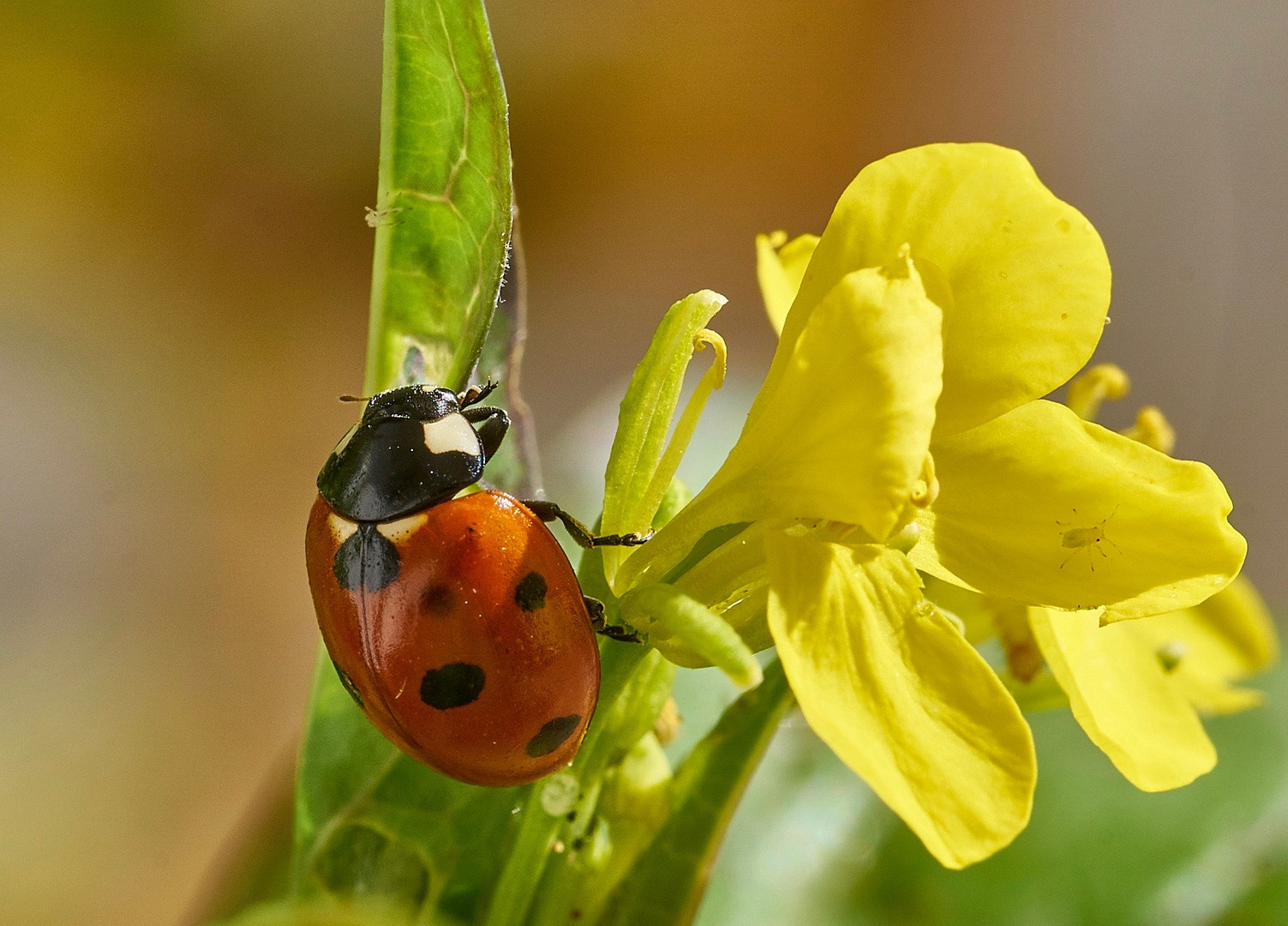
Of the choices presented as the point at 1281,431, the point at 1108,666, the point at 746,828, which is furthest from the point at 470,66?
the point at 1281,431

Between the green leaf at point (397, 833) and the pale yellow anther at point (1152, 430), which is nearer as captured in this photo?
the green leaf at point (397, 833)

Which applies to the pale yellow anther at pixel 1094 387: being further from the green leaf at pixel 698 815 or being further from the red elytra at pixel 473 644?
the red elytra at pixel 473 644

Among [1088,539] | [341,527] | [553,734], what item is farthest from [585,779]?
[1088,539]

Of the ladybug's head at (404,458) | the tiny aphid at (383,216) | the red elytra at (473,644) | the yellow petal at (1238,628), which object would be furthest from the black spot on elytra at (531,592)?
the yellow petal at (1238,628)

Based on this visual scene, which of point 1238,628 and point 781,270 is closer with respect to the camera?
point 781,270

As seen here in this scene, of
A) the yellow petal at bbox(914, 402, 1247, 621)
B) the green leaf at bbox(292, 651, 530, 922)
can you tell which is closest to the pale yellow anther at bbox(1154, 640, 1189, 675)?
the yellow petal at bbox(914, 402, 1247, 621)

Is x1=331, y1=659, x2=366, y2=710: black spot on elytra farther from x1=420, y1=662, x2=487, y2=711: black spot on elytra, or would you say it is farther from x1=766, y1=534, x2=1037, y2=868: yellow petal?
x1=766, y1=534, x2=1037, y2=868: yellow petal

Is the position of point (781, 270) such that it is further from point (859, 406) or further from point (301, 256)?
point (301, 256)
